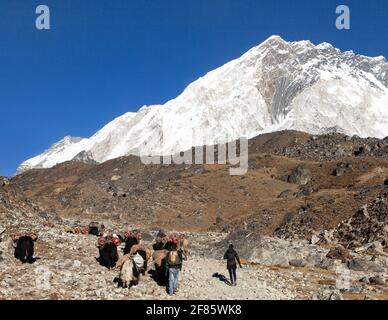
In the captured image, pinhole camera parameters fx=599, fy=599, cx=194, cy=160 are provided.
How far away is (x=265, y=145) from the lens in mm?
169000

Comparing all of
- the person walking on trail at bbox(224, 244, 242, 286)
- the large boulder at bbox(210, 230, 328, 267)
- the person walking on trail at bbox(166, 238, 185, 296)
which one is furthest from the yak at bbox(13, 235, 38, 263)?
the large boulder at bbox(210, 230, 328, 267)

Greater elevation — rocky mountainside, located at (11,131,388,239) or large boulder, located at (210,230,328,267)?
rocky mountainside, located at (11,131,388,239)

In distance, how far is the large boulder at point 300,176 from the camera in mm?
103188

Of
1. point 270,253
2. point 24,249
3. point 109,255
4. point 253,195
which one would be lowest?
point 270,253

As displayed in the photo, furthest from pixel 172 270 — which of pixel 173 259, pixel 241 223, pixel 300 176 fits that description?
pixel 300 176

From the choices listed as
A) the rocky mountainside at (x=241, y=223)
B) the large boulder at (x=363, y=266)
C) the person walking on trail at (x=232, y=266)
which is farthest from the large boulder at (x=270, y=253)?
the person walking on trail at (x=232, y=266)

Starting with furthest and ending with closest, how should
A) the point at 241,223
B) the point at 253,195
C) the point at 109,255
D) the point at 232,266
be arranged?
the point at 253,195, the point at 241,223, the point at 109,255, the point at 232,266

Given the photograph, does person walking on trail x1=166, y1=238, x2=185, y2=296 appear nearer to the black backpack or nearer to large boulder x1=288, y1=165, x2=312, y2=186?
the black backpack

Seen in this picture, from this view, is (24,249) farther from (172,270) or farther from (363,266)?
(363,266)

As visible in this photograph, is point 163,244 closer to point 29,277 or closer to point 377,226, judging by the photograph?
point 29,277

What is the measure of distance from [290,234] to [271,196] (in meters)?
35.5

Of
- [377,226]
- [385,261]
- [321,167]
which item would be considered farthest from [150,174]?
→ [385,261]

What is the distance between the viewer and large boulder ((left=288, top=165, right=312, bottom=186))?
103188 millimetres

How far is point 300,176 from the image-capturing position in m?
104
